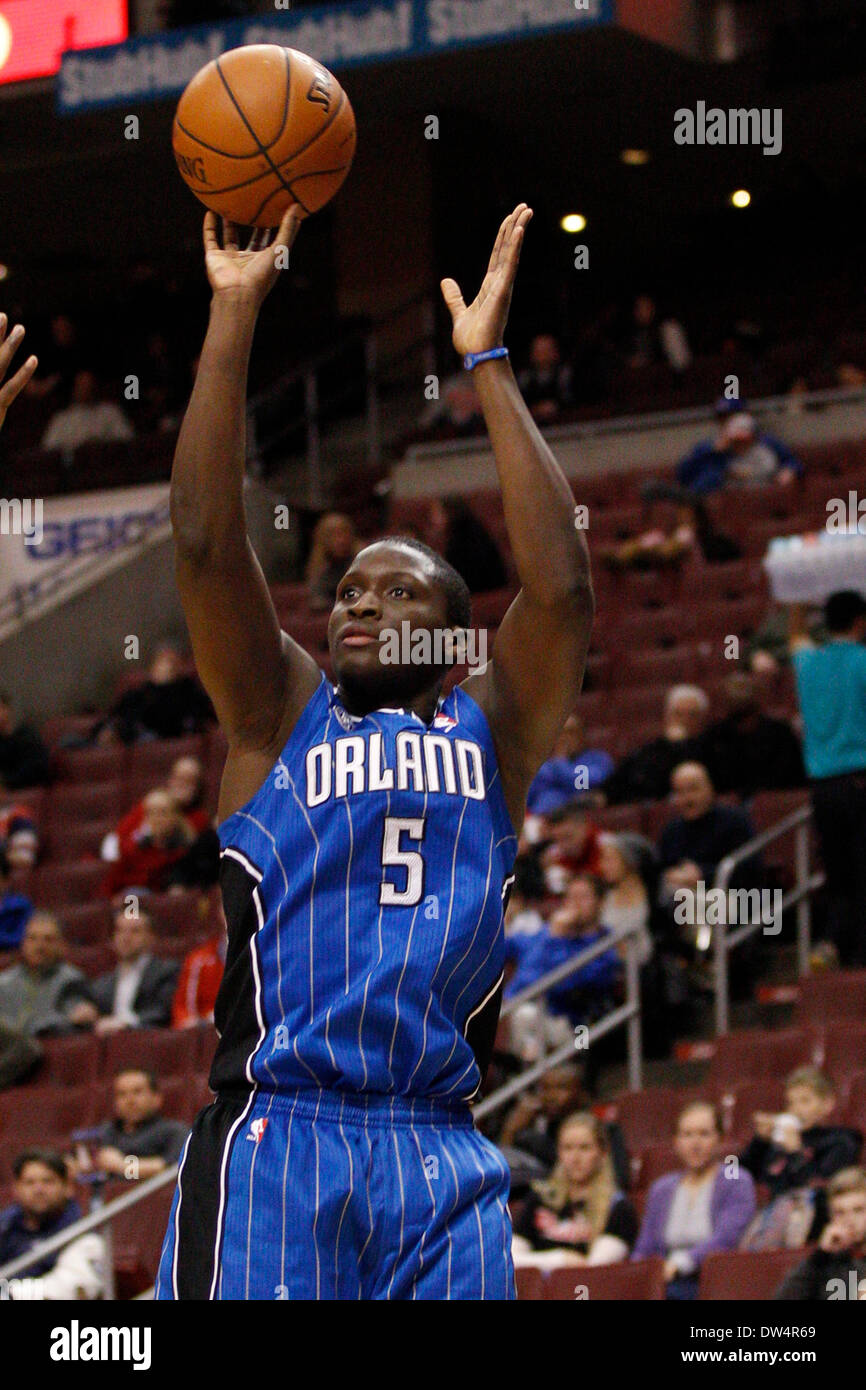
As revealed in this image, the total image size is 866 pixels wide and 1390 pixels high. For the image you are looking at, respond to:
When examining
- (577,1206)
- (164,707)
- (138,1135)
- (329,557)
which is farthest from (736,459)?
(577,1206)

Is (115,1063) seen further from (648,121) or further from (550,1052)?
(648,121)

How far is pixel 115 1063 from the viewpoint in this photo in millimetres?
9367

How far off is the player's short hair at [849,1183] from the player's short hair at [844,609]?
295 cm

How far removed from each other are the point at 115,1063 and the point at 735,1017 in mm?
2521

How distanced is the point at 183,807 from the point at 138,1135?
Result: 2.96 meters

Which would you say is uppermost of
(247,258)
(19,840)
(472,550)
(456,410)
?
(456,410)

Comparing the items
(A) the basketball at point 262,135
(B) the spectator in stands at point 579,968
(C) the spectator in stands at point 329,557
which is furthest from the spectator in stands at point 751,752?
(A) the basketball at point 262,135

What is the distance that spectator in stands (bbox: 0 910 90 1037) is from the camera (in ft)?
32.1

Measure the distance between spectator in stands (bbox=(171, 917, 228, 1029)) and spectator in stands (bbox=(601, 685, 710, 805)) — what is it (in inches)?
75.0

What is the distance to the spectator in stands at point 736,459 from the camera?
12.5 m

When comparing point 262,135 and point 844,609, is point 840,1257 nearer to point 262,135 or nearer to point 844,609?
point 844,609

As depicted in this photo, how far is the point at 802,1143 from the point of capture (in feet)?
23.5

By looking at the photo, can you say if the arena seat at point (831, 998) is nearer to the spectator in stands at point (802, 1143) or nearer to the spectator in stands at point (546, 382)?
the spectator in stands at point (802, 1143)
